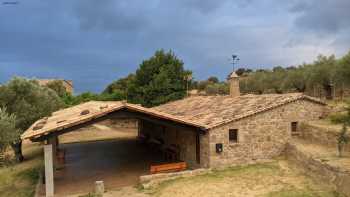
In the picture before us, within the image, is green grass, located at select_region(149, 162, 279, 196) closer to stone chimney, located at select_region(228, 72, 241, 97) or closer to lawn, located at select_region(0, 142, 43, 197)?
lawn, located at select_region(0, 142, 43, 197)

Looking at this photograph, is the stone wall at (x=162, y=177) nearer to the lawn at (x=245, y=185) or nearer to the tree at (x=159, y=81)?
the lawn at (x=245, y=185)

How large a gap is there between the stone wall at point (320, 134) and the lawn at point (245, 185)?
2.11 metres

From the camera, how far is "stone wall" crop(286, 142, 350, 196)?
35.7 ft

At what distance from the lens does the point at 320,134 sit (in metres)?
15.2

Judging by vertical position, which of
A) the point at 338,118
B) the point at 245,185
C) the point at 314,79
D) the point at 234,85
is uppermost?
the point at 314,79

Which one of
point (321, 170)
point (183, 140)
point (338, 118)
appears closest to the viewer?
point (321, 170)

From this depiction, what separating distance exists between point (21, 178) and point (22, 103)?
19.9ft

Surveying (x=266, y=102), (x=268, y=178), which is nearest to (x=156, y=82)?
(x=266, y=102)

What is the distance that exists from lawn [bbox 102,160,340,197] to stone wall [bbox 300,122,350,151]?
6.92 ft

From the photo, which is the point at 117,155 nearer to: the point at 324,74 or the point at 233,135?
the point at 233,135

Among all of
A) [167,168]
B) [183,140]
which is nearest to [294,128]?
[183,140]

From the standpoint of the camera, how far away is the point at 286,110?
1634 centimetres

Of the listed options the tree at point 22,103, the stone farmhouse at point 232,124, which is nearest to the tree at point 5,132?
the stone farmhouse at point 232,124

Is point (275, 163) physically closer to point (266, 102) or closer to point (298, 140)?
point (298, 140)
